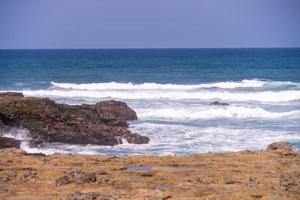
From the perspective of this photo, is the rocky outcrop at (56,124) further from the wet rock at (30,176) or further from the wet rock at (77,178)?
the wet rock at (77,178)

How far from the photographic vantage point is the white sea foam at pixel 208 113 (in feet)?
101

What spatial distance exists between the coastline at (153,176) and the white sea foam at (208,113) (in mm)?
16085

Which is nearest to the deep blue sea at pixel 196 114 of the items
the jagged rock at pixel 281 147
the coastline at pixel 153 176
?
the jagged rock at pixel 281 147

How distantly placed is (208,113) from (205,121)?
10.0ft

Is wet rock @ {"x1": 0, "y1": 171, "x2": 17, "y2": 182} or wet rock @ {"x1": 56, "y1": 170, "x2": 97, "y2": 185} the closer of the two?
wet rock @ {"x1": 56, "y1": 170, "x2": 97, "y2": 185}

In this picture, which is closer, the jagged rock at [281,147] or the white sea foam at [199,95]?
the jagged rock at [281,147]

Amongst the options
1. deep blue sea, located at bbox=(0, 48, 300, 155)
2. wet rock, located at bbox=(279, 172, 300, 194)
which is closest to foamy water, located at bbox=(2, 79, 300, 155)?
deep blue sea, located at bbox=(0, 48, 300, 155)

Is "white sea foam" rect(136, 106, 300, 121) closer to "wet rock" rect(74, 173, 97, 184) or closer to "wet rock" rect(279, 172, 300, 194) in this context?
"wet rock" rect(74, 173, 97, 184)

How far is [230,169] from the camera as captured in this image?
12.3 meters

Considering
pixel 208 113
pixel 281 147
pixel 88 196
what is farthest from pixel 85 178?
pixel 208 113

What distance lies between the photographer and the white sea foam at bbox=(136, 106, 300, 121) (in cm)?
3080

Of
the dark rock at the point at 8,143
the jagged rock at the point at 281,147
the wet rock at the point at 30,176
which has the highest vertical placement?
the jagged rock at the point at 281,147

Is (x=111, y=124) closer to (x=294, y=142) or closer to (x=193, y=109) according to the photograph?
(x=294, y=142)

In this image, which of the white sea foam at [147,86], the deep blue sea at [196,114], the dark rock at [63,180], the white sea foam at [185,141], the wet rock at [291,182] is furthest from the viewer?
the white sea foam at [147,86]
